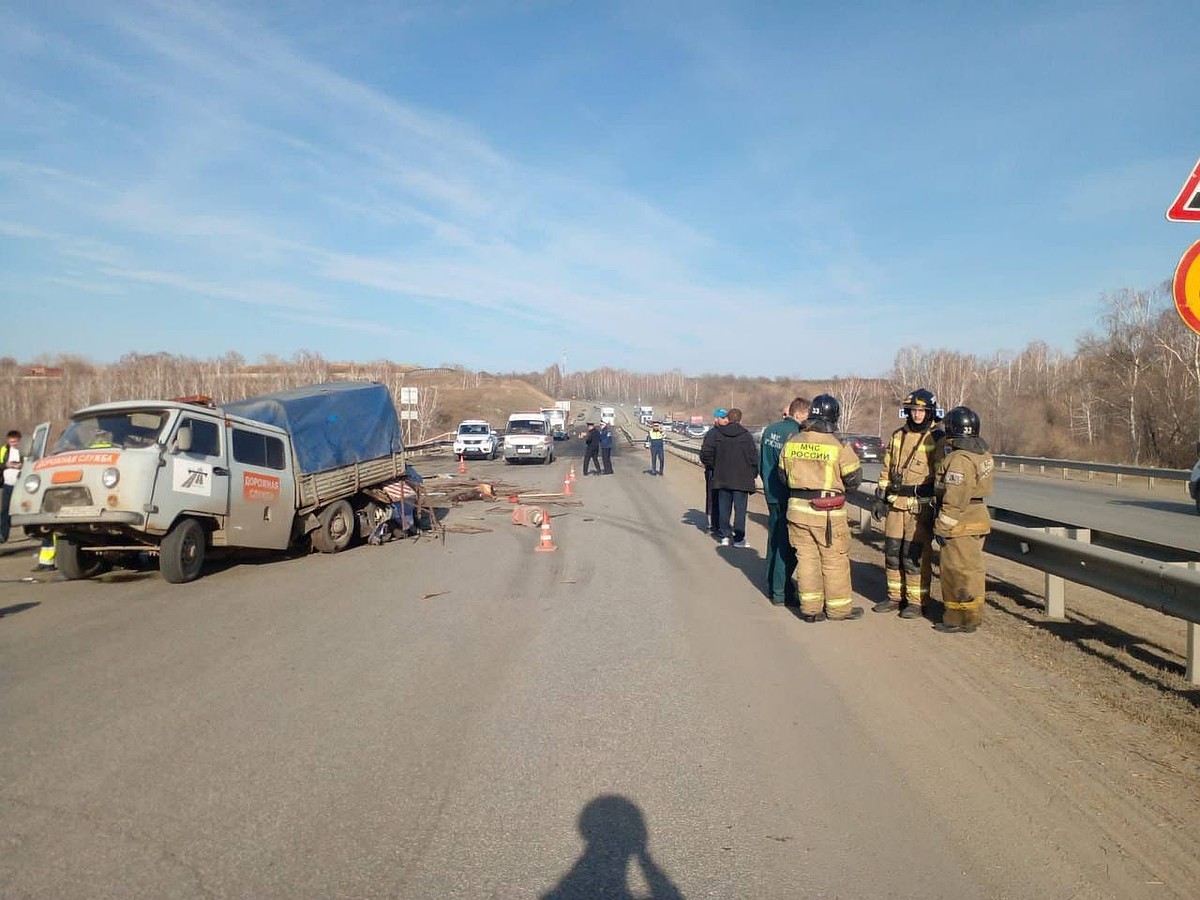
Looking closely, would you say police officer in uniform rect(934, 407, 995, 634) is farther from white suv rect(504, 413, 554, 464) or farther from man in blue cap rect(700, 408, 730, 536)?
white suv rect(504, 413, 554, 464)

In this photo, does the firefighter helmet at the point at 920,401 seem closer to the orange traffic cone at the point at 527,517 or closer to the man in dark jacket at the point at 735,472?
the man in dark jacket at the point at 735,472

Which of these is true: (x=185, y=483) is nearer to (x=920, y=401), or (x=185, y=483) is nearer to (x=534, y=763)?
(x=534, y=763)

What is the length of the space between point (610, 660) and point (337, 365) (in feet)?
383

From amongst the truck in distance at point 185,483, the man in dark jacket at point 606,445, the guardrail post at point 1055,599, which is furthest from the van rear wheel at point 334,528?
the man in dark jacket at point 606,445

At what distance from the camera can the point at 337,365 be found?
382 feet

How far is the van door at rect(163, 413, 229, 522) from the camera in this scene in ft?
31.6

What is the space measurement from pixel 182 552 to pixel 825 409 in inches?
295

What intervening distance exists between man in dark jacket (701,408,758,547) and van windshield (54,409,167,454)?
790 centimetres

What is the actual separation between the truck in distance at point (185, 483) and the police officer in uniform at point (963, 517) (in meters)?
8.30

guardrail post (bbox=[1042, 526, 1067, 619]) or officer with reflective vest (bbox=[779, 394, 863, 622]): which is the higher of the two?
officer with reflective vest (bbox=[779, 394, 863, 622])

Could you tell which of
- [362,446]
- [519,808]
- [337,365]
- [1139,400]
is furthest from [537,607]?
[337,365]

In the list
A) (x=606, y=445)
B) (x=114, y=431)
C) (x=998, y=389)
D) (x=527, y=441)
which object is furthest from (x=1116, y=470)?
(x=998, y=389)

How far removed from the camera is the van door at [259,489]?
418 inches

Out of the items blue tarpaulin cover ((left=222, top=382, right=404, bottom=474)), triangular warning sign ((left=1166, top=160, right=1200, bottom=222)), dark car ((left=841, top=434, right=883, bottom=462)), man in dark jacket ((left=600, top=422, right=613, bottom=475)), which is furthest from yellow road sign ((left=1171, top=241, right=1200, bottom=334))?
dark car ((left=841, top=434, right=883, bottom=462))
